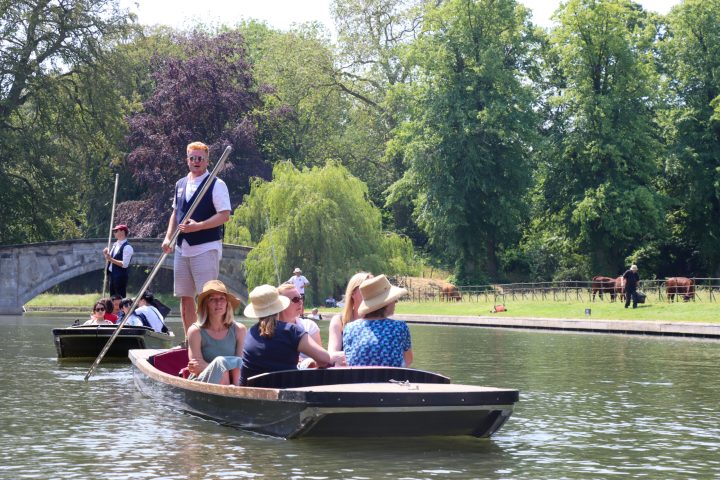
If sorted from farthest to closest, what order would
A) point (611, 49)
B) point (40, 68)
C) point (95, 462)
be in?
point (611, 49), point (40, 68), point (95, 462)

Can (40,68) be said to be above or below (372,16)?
below

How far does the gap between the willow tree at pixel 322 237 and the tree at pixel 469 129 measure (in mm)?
8611

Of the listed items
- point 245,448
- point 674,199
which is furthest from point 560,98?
point 245,448

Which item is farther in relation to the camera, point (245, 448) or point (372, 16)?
point (372, 16)

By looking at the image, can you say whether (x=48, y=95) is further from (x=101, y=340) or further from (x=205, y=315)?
(x=205, y=315)

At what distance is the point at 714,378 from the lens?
16516 millimetres

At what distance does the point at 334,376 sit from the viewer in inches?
402

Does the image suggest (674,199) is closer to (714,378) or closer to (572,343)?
(572,343)

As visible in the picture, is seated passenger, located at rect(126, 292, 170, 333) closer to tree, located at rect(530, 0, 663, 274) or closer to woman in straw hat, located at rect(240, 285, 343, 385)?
woman in straw hat, located at rect(240, 285, 343, 385)

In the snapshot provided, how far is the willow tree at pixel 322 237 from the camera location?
157ft

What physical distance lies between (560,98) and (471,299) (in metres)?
12.0

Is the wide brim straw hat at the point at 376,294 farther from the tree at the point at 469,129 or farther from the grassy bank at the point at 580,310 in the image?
the tree at the point at 469,129

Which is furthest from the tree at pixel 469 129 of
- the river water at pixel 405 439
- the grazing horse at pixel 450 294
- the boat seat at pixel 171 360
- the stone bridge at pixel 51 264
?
the boat seat at pixel 171 360

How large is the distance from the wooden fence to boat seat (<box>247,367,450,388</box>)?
28.7 meters
